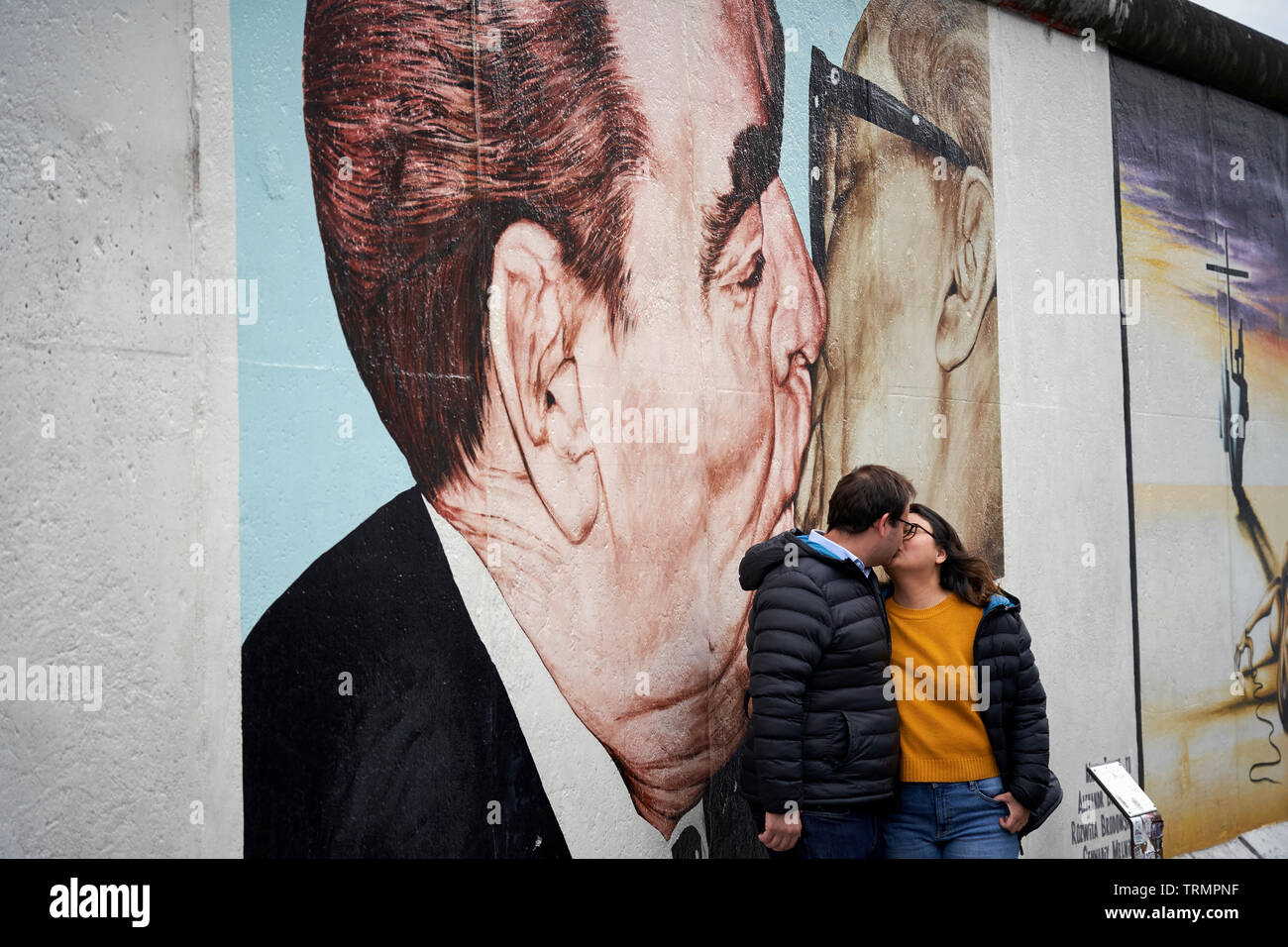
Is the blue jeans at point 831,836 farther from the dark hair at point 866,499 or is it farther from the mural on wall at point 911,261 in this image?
the mural on wall at point 911,261

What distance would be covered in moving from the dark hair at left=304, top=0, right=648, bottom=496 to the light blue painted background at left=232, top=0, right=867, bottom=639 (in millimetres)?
57

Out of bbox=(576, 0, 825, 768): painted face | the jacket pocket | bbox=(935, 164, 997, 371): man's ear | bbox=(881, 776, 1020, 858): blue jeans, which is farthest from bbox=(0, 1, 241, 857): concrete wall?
bbox=(935, 164, 997, 371): man's ear

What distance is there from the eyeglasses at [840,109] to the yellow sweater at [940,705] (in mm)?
1810

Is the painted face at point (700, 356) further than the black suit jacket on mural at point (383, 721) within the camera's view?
Yes

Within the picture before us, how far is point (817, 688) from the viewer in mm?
3566

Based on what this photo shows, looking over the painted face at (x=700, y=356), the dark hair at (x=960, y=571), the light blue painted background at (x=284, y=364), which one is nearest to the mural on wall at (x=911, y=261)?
the painted face at (x=700, y=356)

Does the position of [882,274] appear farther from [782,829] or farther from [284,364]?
[284,364]

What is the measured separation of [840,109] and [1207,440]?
3.55 meters

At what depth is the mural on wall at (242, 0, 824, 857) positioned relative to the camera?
3.47m

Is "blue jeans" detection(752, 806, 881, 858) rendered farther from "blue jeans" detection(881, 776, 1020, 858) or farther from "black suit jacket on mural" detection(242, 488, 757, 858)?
"black suit jacket on mural" detection(242, 488, 757, 858)

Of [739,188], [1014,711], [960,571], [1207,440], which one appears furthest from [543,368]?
[1207,440]

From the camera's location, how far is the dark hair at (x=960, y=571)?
3825 millimetres

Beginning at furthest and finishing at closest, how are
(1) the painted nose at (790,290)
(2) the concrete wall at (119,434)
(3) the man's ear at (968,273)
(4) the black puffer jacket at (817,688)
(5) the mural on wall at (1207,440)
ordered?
(5) the mural on wall at (1207,440)
(3) the man's ear at (968,273)
(1) the painted nose at (790,290)
(4) the black puffer jacket at (817,688)
(2) the concrete wall at (119,434)
